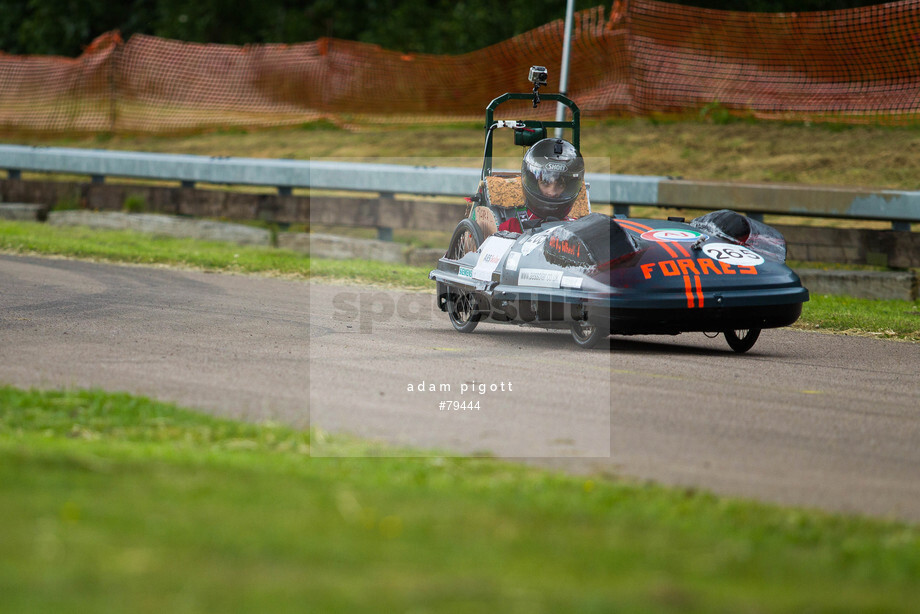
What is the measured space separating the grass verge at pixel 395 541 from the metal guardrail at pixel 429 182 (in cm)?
990

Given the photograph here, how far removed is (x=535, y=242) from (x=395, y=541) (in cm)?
577

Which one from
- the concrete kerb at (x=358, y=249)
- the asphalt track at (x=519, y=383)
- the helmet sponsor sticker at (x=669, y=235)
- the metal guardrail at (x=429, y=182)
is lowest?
the asphalt track at (x=519, y=383)

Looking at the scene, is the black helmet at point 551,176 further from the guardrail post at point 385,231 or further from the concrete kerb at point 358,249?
the guardrail post at point 385,231

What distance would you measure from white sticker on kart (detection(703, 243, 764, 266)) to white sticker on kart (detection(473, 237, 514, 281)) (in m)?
1.68

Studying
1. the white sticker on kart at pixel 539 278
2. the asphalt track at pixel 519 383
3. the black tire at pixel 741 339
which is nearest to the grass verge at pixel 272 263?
the asphalt track at pixel 519 383

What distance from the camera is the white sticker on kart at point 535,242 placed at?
376 inches

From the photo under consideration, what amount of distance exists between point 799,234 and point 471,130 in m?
13.0

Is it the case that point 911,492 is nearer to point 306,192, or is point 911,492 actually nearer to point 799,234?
point 799,234

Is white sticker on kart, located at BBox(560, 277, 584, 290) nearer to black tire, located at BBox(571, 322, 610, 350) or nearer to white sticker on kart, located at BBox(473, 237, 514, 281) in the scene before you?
black tire, located at BBox(571, 322, 610, 350)

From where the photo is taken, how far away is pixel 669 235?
9.42 m

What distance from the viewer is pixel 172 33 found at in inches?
1545

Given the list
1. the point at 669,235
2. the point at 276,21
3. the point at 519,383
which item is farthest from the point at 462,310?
the point at 276,21

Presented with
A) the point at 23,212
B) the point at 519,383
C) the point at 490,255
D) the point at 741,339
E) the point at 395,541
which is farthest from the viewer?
the point at 23,212

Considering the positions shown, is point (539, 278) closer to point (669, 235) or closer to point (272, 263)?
point (669, 235)
